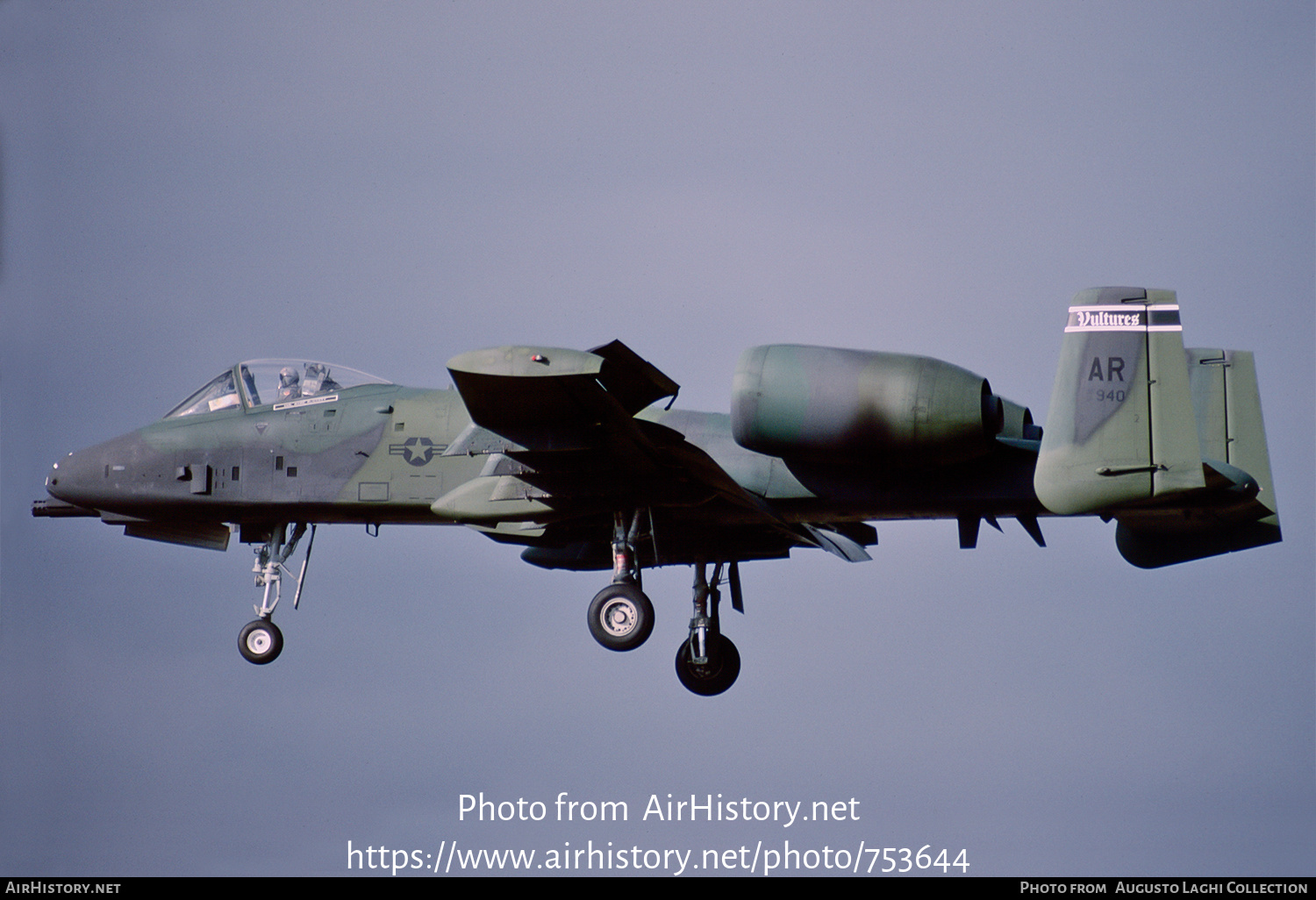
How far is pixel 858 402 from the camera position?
15.9m

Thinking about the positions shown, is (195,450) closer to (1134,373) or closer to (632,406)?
(632,406)

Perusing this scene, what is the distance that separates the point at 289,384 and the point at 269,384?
0.83ft

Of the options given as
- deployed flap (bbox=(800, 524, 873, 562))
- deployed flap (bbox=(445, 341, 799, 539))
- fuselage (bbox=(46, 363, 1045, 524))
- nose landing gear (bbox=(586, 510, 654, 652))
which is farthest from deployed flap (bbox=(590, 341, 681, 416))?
deployed flap (bbox=(800, 524, 873, 562))

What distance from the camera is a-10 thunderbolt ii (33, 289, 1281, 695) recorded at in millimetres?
15188

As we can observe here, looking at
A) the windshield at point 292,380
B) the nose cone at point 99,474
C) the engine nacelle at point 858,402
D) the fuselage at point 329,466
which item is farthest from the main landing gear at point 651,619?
the nose cone at point 99,474

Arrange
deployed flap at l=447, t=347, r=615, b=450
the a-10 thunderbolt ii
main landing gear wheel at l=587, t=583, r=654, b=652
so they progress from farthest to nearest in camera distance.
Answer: main landing gear wheel at l=587, t=583, r=654, b=652 → the a-10 thunderbolt ii → deployed flap at l=447, t=347, r=615, b=450

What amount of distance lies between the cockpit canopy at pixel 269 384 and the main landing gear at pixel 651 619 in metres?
3.93

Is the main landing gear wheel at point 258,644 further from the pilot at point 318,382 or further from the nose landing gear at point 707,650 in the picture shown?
the nose landing gear at point 707,650

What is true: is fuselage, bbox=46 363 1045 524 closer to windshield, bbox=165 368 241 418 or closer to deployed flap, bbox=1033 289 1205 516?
windshield, bbox=165 368 241 418

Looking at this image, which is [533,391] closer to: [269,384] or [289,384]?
[289,384]

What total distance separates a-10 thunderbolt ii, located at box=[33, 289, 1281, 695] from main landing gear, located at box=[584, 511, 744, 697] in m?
0.03

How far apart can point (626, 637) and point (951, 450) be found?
160 inches

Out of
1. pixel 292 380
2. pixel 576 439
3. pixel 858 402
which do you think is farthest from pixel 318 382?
pixel 858 402

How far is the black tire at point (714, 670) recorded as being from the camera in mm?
20469
